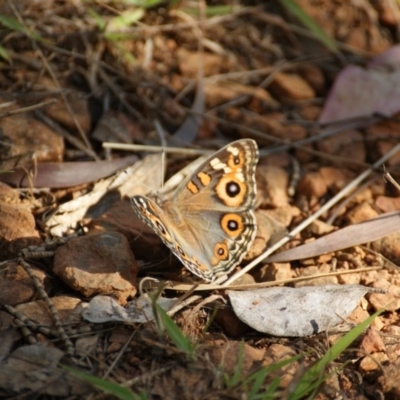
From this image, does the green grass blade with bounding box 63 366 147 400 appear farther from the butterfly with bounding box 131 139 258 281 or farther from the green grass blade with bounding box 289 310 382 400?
the butterfly with bounding box 131 139 258 281

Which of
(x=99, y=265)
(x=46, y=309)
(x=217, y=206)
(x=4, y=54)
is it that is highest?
(x=4, y=54)

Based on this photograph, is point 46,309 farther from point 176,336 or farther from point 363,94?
point 363,94

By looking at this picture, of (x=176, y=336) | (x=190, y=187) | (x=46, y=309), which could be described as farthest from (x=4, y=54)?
(x=176, y=336)

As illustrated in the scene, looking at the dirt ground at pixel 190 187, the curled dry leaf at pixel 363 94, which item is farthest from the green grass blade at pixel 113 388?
the curled dry leaf at pixel 363 94

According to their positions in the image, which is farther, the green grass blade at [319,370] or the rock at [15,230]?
the rock at [15,230]

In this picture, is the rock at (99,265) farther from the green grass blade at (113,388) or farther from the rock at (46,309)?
the green grass blade at (113,388)

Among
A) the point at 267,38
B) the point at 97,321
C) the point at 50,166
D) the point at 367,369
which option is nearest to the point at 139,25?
the point at 267,38

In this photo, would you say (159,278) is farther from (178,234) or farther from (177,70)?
(177,70)
